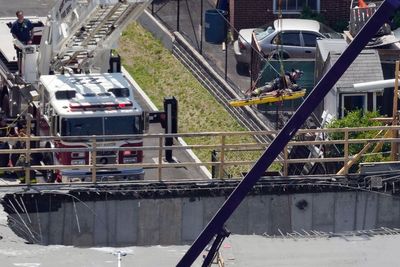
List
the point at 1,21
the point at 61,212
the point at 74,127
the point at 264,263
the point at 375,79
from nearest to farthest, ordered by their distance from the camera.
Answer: the point at 264,263
the point at 61,212
the point at 74,127
the point at 375,79
the point at 1,21

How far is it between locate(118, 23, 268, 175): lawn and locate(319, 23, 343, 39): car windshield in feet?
11.3

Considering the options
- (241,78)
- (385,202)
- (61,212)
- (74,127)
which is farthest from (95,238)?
(241,78)

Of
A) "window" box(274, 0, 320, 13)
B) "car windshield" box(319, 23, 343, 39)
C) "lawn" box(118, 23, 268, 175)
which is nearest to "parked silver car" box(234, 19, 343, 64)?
"car windshield" box(319, 23, 343, 39)

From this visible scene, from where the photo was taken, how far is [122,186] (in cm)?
3344

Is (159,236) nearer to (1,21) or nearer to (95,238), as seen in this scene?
(95,238)

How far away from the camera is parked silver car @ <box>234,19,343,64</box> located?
45.6 m

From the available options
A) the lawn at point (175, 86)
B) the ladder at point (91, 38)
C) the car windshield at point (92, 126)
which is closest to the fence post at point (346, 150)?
the car windshield at point (92, 126)

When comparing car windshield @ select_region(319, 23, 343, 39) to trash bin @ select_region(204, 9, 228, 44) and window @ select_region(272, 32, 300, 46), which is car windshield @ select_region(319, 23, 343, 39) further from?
trash bin @ select_region(204, 9, 228, 44)

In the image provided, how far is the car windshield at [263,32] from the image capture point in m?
46.1

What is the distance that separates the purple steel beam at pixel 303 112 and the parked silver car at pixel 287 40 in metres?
19.7

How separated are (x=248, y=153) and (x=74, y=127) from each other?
717 cm

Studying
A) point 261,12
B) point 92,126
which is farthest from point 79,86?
point 261,12

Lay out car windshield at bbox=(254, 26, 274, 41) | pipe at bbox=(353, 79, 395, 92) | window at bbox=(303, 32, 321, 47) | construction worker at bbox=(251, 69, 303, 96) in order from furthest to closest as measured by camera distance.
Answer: car windshield at bbox=(254, 26, 274, 41) → window at bbox=(303, 32, 321, 47) → construction worker at bbox=(251, 69, 303, 96) → pipe at bbox=(353, 79, 395, 92)

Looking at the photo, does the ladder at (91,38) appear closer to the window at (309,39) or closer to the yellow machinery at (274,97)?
the yellow machinery at (274,97)
